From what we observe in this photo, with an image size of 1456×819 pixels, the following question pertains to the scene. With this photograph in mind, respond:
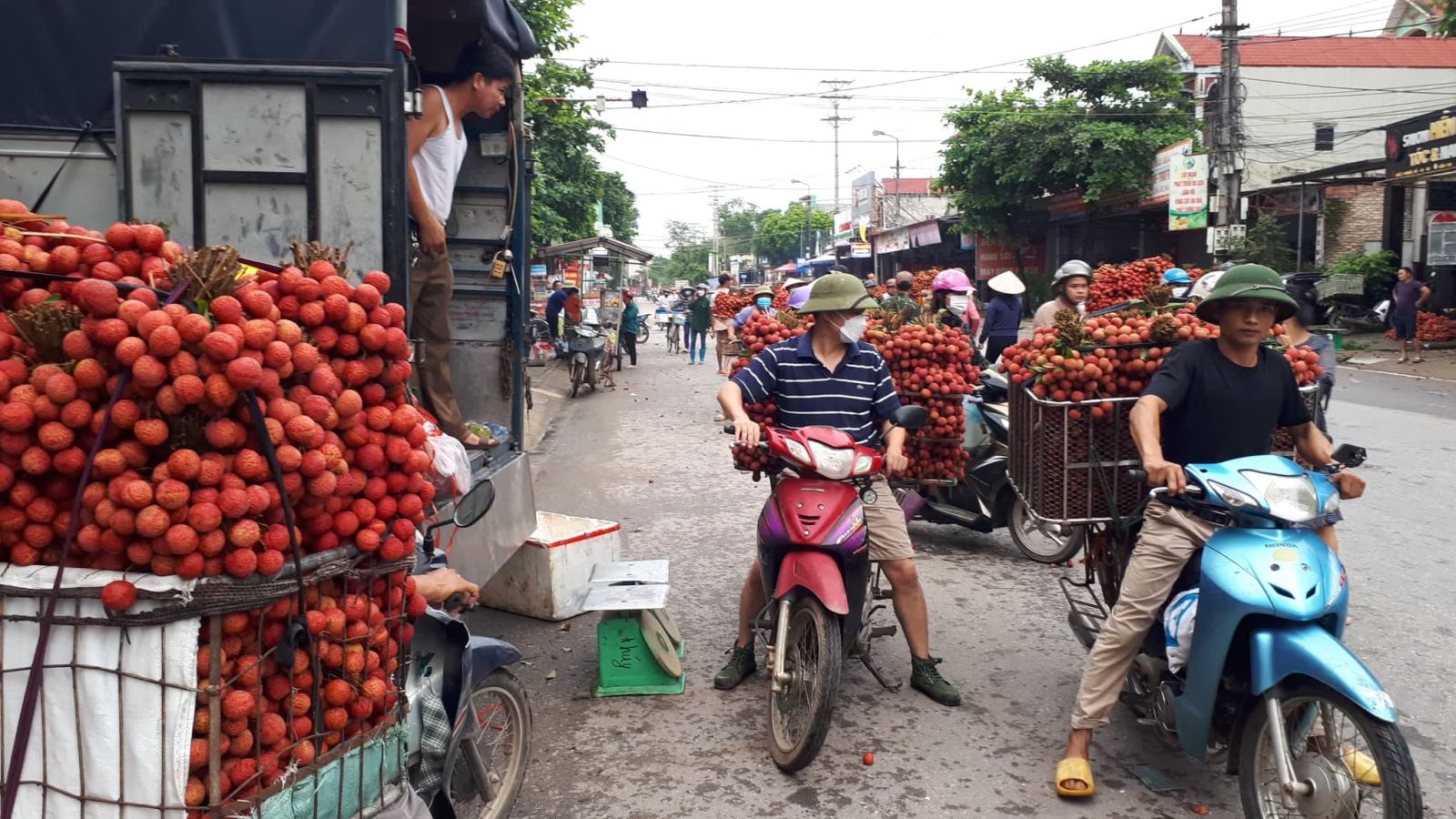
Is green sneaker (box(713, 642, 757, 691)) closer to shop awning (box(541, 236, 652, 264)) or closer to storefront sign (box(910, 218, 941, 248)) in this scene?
shop awning (box(541, 236, 652, 264))

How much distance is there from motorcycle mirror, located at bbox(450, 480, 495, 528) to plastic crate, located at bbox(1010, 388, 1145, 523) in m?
2.10

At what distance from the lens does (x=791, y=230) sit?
272 feet

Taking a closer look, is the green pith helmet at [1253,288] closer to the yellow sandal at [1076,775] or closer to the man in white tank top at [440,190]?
the yellow sandal at [1076,775]

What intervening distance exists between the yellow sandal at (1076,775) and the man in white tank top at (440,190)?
126 inches

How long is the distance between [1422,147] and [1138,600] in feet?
73.1

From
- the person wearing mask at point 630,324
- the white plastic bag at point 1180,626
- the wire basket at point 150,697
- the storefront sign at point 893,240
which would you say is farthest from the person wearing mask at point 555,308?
the storefront sign at point 893,240

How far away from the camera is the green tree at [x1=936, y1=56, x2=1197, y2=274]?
31.2 m

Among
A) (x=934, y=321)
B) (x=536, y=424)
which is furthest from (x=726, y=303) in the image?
(x=934, y=321)

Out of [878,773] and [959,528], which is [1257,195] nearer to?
[959,528]

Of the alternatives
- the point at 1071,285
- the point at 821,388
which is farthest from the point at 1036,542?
the point at 821,388

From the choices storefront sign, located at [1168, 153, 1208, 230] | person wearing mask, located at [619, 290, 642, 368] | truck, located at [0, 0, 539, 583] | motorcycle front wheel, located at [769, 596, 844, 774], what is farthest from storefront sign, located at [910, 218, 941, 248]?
motorcycle front wheel, located at [769, 596, 844, 774]

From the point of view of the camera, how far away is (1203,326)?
166 inches

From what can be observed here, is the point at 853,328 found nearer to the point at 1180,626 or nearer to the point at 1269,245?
the point at 1180,626

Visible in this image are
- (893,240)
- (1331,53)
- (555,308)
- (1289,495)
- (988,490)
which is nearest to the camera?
(1289,495)
